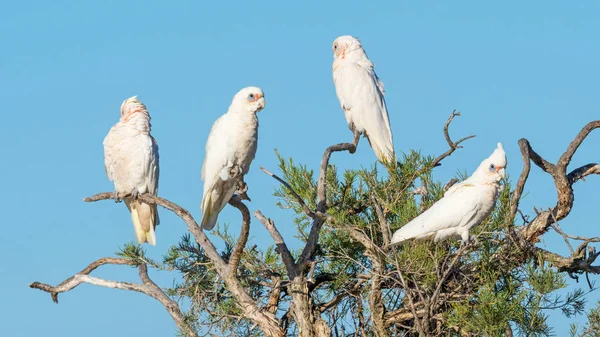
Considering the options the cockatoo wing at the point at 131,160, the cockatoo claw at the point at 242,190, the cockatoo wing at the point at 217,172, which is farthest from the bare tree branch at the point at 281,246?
the cockatoo wing at the point at 131,160

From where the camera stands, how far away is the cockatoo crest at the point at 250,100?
7.25 m

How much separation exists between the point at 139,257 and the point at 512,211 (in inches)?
131

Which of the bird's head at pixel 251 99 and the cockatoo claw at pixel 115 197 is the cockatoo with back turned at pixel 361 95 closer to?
the bird's head at pixel 251 99

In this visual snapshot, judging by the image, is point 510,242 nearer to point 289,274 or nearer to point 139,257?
point 289,274

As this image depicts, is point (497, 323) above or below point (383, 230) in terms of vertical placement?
below

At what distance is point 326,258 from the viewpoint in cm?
749

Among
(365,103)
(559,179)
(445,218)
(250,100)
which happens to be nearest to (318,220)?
(445,218)

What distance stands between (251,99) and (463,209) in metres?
2.00

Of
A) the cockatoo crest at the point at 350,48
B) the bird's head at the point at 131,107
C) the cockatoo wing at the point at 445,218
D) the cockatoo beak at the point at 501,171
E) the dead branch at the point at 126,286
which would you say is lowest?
the cockatoo wing at the point at 445,218

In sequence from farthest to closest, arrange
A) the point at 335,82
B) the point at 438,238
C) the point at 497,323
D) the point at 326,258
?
the point at 335,82 → the point at 326,258 → the point at 438,238 → the point at 497,323

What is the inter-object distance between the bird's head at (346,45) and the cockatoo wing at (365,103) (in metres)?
0.19

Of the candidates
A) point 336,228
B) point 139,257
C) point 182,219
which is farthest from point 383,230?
point 139,257

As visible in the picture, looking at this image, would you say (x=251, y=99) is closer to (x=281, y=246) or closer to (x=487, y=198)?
(x=281, y=246)

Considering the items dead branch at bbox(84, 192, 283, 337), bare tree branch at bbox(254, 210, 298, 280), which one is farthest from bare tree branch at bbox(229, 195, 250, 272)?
bare tree branch at bbox(254, 210, 298, 280)
